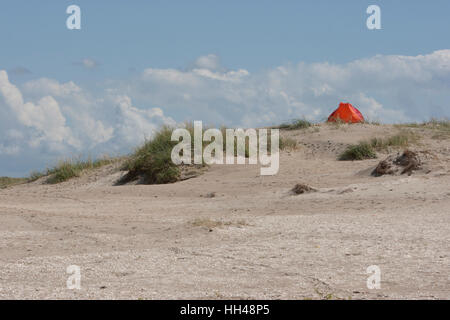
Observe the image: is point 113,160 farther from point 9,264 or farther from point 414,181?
point 9,264

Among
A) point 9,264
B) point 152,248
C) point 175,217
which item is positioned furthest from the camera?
point 175,217

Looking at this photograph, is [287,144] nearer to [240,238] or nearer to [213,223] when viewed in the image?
[213,223]

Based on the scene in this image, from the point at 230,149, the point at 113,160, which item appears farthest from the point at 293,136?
the point at 113,160

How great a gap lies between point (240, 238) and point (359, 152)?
1077cm

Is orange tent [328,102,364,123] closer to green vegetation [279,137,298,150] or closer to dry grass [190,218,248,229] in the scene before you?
green vegetation [279,137,298,150]

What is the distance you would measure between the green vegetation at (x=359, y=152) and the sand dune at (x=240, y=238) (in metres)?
2.16

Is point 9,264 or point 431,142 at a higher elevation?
point 431,142

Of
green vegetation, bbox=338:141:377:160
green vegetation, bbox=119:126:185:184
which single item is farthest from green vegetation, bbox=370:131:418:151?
green vegetation, bbox=119:126:185:184

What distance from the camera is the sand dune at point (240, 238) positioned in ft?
22.4

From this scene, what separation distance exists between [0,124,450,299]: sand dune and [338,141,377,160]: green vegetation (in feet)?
7.10

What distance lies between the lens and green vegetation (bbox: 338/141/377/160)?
64.6 feet

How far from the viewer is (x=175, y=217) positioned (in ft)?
39.6

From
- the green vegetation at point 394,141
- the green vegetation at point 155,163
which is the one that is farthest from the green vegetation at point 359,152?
the green vegetation at point 155,163

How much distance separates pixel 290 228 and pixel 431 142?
39.7 ft
